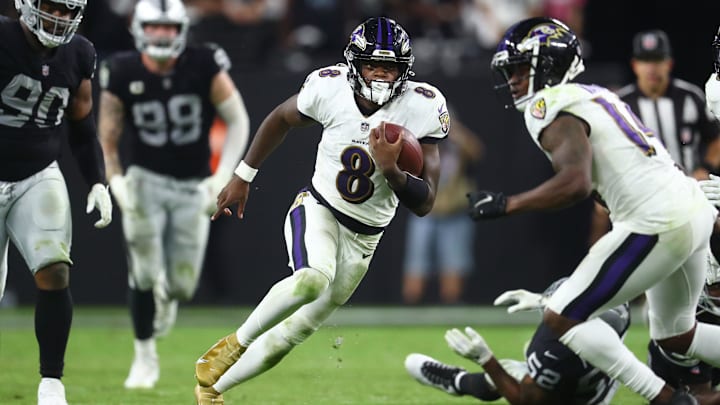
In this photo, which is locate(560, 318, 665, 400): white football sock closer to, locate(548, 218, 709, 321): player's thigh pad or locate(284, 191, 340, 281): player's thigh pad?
locate(548, 218, 709, 321): player's thigh pad

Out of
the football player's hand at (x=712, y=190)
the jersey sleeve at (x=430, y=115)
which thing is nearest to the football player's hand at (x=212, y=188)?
the jersey sleeve at (x=430, y=115)

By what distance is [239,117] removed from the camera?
707 cm

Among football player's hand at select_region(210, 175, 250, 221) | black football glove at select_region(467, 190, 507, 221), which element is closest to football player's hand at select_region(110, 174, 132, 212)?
football player's hand at select_region(210, 175, 250, 221)

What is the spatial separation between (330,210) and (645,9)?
7257mm

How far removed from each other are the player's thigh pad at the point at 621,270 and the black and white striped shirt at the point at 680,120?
10.3ft

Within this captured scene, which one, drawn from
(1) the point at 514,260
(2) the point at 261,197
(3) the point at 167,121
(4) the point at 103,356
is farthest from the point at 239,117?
(1) the point at 514,260

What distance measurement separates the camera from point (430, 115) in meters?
4.99

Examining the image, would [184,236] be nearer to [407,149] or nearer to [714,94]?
[407,149]

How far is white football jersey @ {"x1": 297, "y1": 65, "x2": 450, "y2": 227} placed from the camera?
4.96 meters

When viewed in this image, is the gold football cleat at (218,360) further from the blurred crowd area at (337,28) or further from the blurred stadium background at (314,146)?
the blurred crowd area at (337,28)

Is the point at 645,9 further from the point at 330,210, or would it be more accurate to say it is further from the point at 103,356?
the point at 330,210

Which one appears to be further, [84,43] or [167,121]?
[167,121]

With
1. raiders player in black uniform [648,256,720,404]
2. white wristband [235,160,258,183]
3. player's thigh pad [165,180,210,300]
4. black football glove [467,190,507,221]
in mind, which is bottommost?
player's thigh pad [165,180,210,300]

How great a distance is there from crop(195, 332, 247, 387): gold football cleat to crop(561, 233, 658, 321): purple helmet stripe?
1.32m
